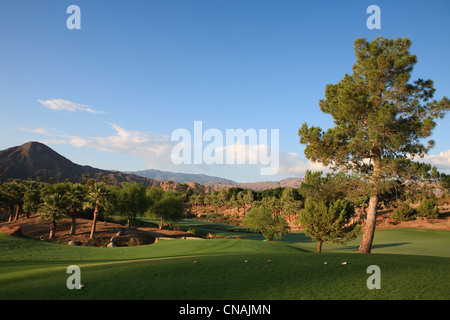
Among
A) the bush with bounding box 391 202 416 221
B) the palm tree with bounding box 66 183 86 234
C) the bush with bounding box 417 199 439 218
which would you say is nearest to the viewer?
the palm tree with bounding box 66 183 86 234

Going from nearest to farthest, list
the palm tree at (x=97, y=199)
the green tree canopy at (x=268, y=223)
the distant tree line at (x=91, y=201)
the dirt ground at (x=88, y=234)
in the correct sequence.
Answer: the dirt ground at (x=88, y=234)
the palm tree at (x=97, y=199)
the distant tree line at (x=91, y=201)
the green tree canopy at (x=268, y=223)

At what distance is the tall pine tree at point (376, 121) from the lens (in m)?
19.3

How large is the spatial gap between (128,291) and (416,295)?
31.3 ft

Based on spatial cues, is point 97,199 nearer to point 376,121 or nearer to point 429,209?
point 376,121

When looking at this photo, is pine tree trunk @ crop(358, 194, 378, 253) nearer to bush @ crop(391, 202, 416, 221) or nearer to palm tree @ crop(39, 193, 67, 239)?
palm tree @ crop(39, 193, 67, 239)

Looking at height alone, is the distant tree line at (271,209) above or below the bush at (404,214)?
above

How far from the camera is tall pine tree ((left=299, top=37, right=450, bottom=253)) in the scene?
760 inches

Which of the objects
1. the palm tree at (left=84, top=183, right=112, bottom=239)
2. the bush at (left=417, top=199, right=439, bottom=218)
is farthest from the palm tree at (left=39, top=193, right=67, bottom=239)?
the bush at (left=417, top=199, right=439, bottom=218)

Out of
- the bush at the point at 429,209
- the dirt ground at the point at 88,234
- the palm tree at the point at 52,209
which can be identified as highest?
the palm tree at the point at 52,209

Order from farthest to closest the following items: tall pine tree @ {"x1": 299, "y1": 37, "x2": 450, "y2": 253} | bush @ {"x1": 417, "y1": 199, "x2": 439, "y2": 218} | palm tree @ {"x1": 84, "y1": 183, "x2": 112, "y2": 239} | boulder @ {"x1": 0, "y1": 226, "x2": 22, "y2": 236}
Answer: bush @ {"x1": 417, "y1": 199, "x2": 439, "y2": 218} < palm tree @ {"x1": 84, "y1": 183, "x2": 112, "y2": 239} < boulder @ {"x1": 0, "y1": 226, "x2": 22, "y2": 236} < tall pine tree @ {"x1": 299, "y1": 37, "x2": 450, "y2": 253}

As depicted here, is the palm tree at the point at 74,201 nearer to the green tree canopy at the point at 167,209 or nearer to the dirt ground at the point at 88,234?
the dirt ground at the point at 88,234

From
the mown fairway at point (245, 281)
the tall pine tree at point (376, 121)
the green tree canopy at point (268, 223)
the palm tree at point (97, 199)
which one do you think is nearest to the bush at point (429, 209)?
the green tree canopy at point (268, 223)
